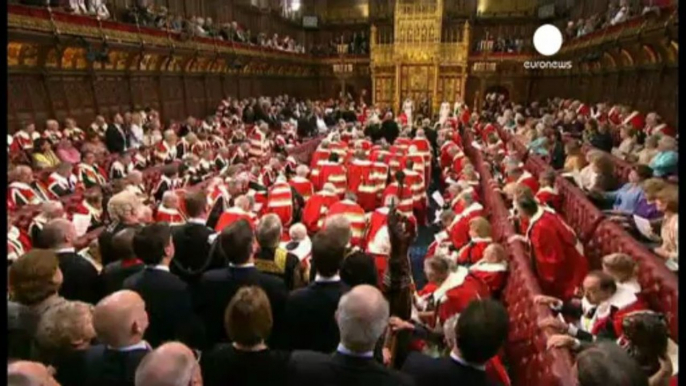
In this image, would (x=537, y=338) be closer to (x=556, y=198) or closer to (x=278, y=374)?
(x=278, y=374)

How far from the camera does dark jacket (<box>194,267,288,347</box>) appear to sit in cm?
368

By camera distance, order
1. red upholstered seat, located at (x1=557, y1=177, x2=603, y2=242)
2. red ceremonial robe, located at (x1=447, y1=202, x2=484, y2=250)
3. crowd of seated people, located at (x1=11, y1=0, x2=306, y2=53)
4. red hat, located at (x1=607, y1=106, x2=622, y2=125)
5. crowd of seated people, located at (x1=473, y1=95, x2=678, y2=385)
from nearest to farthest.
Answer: crowd of seated people, located at (x1=473, y1=95, x2=678, y2=385) → red upholstered seat, located at (x1=557, y1=177, x2=603, y2=242) → red ceremonial robe, located at (x1=447, y1=202, x2=484, y2=250) → red hat, located at (x1=607, y1=106, x2=622, y2=125) → crowd of seated people, located at (x1=11, y1=0, x2=306, y2=53)

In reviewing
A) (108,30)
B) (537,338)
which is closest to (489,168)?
(537,338)

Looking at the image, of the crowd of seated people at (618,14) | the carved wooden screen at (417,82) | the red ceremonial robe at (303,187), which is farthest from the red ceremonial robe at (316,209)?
the carved wooden screen at (417,82)

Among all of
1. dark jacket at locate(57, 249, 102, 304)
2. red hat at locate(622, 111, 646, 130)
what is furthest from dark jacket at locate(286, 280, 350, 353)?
red hat at locate(622, 111, 646, 130)

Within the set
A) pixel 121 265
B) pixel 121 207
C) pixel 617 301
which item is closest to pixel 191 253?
pixel 121 265

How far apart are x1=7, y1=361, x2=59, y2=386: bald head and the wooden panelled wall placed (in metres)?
9.35

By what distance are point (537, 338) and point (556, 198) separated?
4.41 metres

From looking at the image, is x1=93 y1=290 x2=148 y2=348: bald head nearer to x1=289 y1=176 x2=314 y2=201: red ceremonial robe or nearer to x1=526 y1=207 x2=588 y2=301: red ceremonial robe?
x1=526 y1=207 x2=588 y2=301: red ceremonial robe

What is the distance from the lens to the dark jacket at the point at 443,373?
2.57 meters

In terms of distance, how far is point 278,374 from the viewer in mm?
2711

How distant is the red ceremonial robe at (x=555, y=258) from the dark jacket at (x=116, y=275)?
3475 millimetres

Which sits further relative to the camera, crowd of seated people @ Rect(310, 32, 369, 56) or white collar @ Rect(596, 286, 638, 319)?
crowd of seated people @ Rect(310, 32, 369, 56)

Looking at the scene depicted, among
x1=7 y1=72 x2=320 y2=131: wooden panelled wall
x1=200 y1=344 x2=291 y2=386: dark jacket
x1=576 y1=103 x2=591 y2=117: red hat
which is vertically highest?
x1=7 y1=72 x2=320 y2=131: wooden panelled wall
